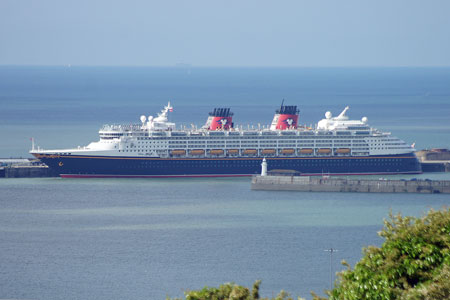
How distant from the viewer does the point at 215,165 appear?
58.9 meters

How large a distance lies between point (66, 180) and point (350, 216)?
694 inches

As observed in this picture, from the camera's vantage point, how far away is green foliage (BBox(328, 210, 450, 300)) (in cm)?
1585

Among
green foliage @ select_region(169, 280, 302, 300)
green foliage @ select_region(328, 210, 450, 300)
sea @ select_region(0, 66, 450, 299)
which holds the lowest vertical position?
sea @ select_region(0, 66, 450, 299)

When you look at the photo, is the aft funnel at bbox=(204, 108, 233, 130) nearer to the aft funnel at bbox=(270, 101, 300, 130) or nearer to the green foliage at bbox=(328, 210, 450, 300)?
the aft funnel at bbox=(270, 101, 300, 130)

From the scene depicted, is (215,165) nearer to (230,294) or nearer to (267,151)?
(267,151)

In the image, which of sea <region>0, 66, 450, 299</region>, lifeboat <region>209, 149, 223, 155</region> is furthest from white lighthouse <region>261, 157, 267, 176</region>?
lifeboat <region>209, 149, 223, 155</region>

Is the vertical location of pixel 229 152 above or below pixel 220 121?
below

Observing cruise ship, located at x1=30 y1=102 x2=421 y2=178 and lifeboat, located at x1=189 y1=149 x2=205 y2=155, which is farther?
lifeboat, located at x1=189 y1=149 x2=205 y2=155

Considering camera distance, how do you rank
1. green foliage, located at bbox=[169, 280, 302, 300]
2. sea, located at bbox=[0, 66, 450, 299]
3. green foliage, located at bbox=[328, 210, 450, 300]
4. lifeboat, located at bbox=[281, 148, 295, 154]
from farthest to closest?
lifeboat, located at bbox=[281, 148, 295, 154]
sea, located at bbox=[0, 66, 450, 299]
green foliage, located at bbox=[169, 280, 302, 300]
green foliage, located at bbox=[328, 210, 450, 300]

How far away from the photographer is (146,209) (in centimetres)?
4522

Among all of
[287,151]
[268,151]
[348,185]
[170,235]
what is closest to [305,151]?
[287,151]

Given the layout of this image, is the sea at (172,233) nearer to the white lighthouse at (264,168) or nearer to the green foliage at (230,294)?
the white lighthouse at (264,168)

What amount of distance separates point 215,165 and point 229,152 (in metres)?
1.41

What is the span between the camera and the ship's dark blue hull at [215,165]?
5681cm
